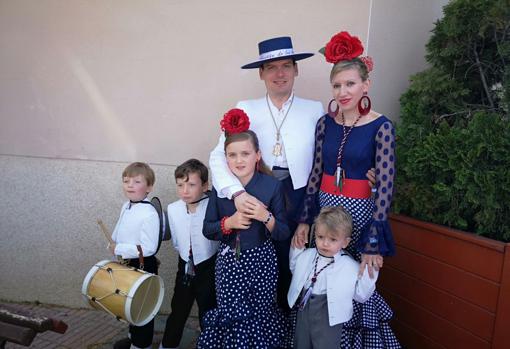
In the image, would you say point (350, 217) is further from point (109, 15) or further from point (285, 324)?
point (109, 15)

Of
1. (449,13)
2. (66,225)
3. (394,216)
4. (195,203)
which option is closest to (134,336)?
(195,203)

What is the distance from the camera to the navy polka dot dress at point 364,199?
2490 mm

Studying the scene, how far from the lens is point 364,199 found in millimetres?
2652

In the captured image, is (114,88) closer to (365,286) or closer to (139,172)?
(139,172)

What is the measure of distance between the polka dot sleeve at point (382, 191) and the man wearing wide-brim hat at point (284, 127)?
0.53 m

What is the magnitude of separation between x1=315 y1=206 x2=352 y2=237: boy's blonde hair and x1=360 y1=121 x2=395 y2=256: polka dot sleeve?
4.8 inches

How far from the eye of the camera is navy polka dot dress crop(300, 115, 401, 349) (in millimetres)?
2490

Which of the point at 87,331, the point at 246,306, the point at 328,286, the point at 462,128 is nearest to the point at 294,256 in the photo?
the point at 328,286

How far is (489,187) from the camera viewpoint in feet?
8.89

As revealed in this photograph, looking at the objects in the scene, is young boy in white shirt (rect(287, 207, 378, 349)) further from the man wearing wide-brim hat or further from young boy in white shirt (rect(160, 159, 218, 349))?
young boy in white shirt (rect(160, 159, 218, 349))

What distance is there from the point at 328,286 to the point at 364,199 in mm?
545

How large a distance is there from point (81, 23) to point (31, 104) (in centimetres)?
84

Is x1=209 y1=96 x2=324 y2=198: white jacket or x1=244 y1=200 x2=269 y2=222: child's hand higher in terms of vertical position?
x1=209 y1=96 x2=324 y2=198: white jacket

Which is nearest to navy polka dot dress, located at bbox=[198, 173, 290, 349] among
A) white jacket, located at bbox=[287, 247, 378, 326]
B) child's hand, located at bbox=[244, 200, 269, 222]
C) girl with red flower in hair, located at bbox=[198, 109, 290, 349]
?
girl with red flower in hair, located at bbox=[198, 109, 290, 349]
